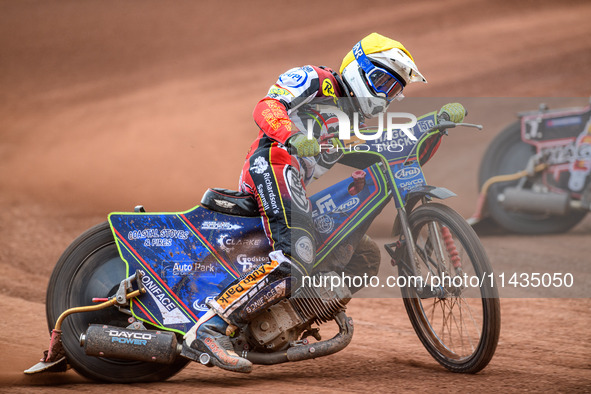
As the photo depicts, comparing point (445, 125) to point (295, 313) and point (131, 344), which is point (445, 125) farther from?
point (131, 344)

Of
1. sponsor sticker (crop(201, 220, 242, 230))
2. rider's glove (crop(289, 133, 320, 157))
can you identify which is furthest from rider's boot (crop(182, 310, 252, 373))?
rider's glove (crop(289, 133, 320, 157))

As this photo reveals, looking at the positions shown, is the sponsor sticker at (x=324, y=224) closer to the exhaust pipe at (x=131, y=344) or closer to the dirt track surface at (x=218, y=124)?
the dirt track surface at (x=218, y=124)

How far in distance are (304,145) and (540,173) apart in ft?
21.0

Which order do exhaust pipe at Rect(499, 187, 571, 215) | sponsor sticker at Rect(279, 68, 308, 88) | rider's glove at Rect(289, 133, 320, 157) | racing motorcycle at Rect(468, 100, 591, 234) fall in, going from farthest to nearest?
exhaust pipe at Rect(499, 187, 571, 215)
racing motorcycle at Rect(468, 100, 591, 234)
sponsor sticker at Rect(279, 68, 308, 88)
rider's glove at Rect(289, 133, 320, 157)

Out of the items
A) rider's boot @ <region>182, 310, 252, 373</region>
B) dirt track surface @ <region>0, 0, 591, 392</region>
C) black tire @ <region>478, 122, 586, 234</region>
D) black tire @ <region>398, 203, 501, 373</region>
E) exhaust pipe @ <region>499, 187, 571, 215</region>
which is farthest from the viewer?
black tire @ <region>478, 122, 586, 234</region>

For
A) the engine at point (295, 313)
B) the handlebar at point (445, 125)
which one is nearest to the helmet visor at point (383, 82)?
the handlebar at point (445, 125)

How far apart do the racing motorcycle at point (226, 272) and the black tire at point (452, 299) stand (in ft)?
0.04

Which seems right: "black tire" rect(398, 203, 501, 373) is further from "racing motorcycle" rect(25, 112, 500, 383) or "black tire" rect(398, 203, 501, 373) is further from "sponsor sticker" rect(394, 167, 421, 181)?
"sponsor sticker" rect(394, 167, 421, 181)

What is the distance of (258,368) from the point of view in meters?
5.41

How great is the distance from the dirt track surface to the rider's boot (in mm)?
211

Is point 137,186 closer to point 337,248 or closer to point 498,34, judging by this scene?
point 337,248

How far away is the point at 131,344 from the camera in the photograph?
15.4 feet

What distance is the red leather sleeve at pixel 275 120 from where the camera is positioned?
4516 mm

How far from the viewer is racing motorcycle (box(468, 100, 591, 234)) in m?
9.49
